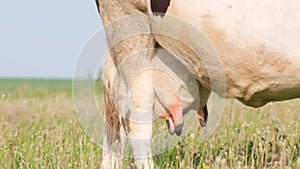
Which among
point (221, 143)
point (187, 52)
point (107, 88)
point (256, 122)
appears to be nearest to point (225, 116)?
point (256, 122)

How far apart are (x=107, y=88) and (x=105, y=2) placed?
687 mm

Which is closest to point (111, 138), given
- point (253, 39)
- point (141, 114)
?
point (141, 114)

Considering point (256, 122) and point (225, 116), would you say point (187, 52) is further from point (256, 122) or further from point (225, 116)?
point (225, 116)

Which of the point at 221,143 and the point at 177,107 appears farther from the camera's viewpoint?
the point at 221,143

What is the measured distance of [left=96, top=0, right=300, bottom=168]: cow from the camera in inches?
167

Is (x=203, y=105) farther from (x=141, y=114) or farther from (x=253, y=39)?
(x=253, y=39)

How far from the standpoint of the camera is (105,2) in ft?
16.6

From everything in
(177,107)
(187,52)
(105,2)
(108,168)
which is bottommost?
(108,168)

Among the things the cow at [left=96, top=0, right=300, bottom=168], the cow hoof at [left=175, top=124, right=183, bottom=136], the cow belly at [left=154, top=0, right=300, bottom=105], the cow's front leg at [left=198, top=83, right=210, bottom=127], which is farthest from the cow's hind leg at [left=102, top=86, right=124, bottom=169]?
the cow belly at [left=154, top=0, right=300, bottom=105]

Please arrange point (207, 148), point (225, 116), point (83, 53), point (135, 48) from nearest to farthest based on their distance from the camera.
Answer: point (135, 48)
point (83, 53)
point (207, 148)
point (225, 116)

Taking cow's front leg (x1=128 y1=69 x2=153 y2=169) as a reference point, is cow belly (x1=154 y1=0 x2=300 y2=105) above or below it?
above

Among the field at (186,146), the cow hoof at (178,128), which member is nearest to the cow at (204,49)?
the cow hoof at (178,128)

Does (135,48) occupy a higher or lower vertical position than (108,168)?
higher

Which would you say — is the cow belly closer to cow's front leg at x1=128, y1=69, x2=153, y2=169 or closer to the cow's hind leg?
cow's front leg at x1=128, y1=69, x2=153, y2=169
